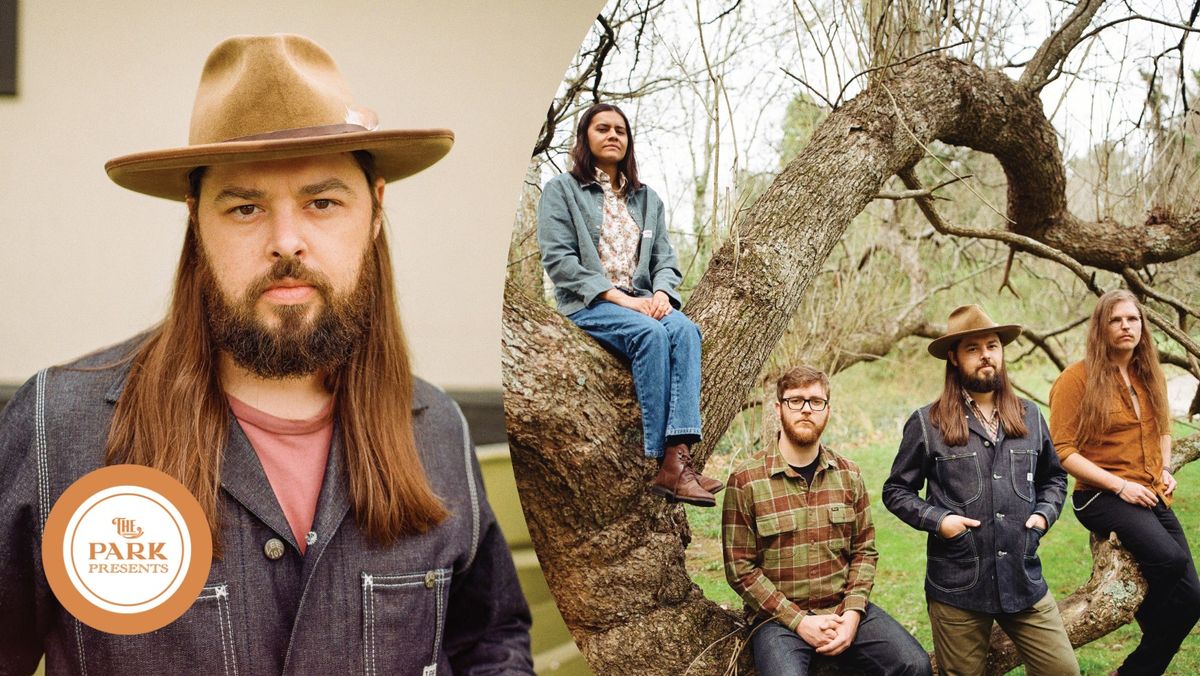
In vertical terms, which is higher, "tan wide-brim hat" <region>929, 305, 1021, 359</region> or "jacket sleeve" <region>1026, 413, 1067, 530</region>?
"tan wide-brim hat" <region>929, 305, 1021, 359</region>

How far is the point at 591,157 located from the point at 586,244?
180 millimetres

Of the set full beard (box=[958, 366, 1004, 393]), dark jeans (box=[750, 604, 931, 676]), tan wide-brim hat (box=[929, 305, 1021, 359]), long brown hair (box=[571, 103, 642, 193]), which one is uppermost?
long brown hair (box=[571, 103, 642, 193])

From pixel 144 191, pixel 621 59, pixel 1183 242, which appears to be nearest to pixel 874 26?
pixel 621 59

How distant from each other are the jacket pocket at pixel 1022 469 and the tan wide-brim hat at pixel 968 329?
204 mm

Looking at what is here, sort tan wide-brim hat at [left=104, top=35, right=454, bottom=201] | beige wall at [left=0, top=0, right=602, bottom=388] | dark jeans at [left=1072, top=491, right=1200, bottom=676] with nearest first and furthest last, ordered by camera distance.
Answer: tan wide-brim hat at [left=104, top=35, right=454, bottom=201] → beige wall at [left=0, top=0, right=602, bottom=388] → dark jeans at [left=1072, top=491, right=1200, bottom=676]

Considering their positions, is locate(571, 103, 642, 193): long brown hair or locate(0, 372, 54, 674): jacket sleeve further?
locate(571, 103, 642, 193): long brown hair

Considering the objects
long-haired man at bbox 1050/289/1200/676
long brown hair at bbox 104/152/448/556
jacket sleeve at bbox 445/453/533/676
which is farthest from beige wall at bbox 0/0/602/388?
long-haired man at bbox 1050/289/1200/676

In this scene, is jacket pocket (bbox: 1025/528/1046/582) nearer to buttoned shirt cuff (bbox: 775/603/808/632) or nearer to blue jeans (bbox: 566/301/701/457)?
buttoned shirt cuff (bbox: 775/603/808/632)

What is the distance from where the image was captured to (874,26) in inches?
73.0

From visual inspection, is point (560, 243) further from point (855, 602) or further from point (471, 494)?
point (855, 602)

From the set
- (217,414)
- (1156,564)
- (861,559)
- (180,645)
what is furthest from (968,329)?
(180,645)

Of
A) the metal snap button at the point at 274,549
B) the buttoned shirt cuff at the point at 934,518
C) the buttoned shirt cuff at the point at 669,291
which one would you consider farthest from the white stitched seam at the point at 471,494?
the buttoned shirt cuff at the point at 934,518

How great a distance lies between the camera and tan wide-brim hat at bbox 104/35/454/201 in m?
1.56

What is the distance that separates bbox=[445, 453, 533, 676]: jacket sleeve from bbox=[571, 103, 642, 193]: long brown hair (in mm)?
584
